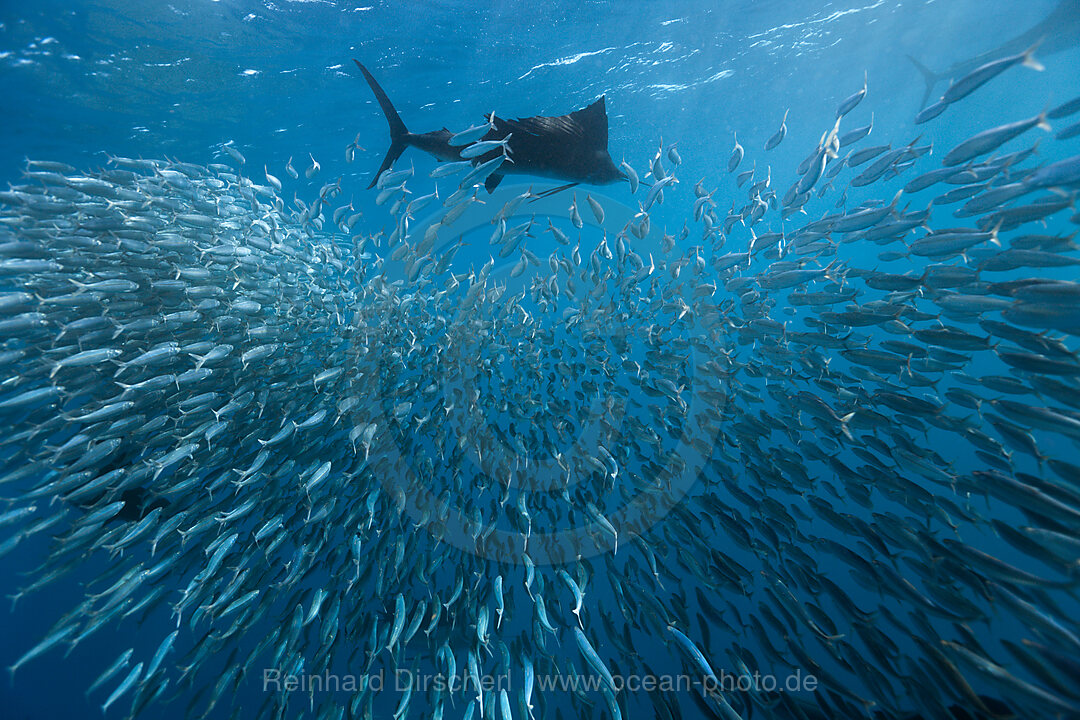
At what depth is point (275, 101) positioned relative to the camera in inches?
588

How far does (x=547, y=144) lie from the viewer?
664 cm

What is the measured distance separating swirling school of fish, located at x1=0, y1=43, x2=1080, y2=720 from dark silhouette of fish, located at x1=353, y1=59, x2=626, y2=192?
1.43 m

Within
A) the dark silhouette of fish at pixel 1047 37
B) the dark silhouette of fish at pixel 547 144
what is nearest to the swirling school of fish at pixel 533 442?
the dark silhouette of fish at pixel 547 144

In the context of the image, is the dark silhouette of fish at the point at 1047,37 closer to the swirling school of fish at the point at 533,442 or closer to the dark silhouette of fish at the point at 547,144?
the dark silhouette of fish at the point at 547,144

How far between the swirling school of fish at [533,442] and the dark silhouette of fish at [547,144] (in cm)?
143

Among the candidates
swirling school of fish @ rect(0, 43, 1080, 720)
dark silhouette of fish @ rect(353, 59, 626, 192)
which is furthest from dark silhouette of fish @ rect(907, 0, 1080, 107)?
swirling school of fish @ rect(0, 43, 1080, 720)

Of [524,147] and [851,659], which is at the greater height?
[524,147]

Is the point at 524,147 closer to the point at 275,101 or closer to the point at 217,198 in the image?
the point at 217,198

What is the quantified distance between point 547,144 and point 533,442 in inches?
183

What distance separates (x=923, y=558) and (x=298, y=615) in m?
5.99

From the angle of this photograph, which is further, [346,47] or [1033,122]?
[346,47]

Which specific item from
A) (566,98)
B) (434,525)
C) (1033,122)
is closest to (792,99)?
(566,98)

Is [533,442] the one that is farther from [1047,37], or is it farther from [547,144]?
[1047,37]

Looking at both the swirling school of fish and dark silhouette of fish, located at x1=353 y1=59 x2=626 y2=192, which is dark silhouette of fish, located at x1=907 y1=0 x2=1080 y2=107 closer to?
dark silhouette of fish, located at x1=353 y1=59 x2=626 y2=192
